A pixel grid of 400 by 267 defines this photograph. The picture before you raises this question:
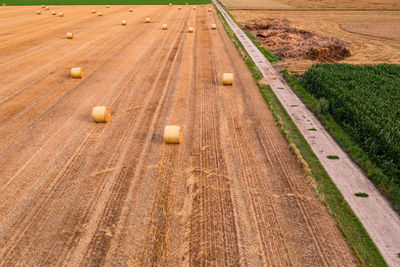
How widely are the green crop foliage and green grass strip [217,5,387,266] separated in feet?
5.86

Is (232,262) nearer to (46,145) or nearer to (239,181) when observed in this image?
(239,181)

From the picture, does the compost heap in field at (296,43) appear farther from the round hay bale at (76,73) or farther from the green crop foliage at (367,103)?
the round hay bale at (76,73)

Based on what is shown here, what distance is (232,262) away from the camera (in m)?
5.25

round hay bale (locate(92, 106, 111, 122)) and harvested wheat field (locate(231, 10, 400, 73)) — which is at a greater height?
harvested wheat field (locate(231, 10, 400, 73))

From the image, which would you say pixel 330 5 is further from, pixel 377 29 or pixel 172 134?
pixel 172 134

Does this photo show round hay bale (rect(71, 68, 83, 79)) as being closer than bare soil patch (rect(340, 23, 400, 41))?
Yes

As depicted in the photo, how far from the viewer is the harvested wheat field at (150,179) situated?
5508 millimetres

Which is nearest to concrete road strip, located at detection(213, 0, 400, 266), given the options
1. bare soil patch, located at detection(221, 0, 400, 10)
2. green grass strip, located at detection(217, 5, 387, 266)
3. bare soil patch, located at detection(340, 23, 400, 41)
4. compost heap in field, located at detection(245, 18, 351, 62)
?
green grass strip, located at detection(217, 5, 387, 266)

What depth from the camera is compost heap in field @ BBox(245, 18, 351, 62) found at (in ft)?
64.7

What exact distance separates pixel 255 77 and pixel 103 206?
12.0m

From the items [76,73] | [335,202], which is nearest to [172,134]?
[335,202]

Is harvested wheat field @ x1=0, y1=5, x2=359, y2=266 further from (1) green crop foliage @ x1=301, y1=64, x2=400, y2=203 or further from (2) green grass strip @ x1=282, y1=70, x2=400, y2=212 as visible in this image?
(1) green crop foliage @ x1=301, y1=64, x2=400, y2=203

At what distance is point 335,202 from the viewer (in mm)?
6855

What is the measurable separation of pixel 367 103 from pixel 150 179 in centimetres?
937
